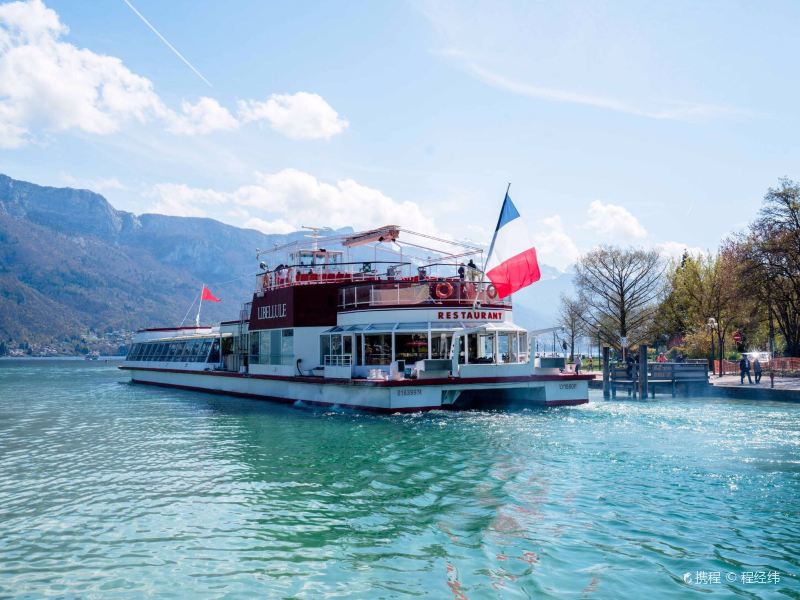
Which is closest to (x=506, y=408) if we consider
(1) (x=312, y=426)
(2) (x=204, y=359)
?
(1) (x=312, y=426)

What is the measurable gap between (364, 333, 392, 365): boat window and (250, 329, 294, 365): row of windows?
4385 mm

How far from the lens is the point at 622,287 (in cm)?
5375

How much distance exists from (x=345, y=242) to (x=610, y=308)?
3266 cm

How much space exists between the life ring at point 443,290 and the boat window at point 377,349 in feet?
9.58

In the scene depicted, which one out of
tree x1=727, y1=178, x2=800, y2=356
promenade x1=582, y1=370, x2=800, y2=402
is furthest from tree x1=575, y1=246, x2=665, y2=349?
promenade x1=582, y1=370, x2=800, y2=402

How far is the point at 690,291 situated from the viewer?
53969mm

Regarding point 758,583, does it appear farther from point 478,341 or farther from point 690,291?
point 690,291

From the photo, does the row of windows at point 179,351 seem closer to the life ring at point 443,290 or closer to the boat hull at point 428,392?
the boat hull at point 428,392

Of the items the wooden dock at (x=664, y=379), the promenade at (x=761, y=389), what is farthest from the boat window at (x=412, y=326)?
the wooden dock at (x=664, y=379)

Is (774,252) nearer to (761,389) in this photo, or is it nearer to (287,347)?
(761,389)

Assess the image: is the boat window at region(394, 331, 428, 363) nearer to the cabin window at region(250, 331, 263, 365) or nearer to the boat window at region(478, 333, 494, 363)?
the boat window at region(478, 333, 494, 363)

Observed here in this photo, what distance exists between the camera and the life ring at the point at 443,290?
2477 centimetres

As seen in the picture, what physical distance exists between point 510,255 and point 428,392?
6014mm

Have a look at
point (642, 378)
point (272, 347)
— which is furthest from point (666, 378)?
point (272, 347)
